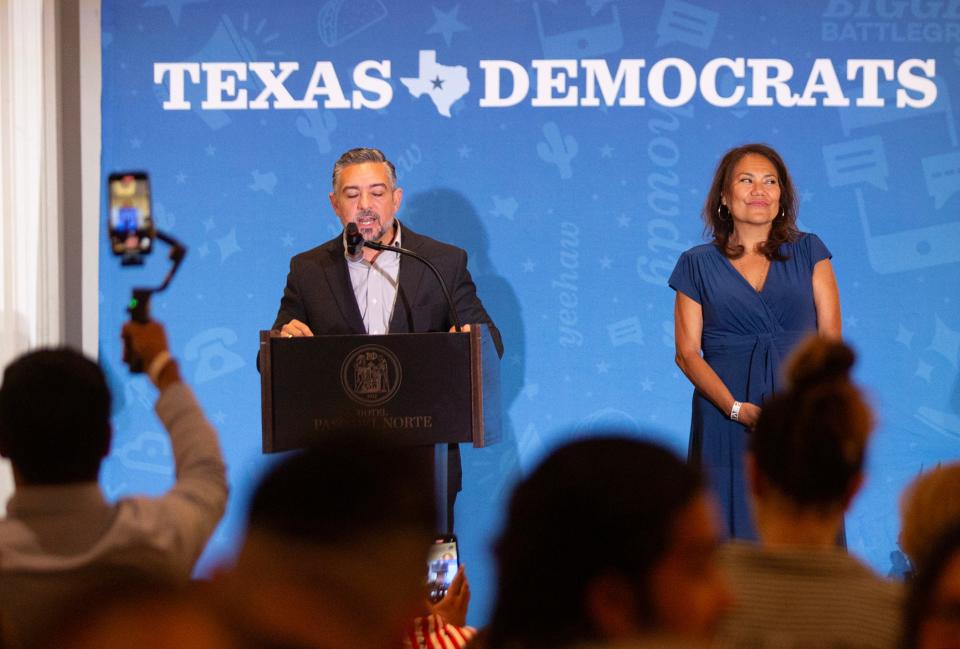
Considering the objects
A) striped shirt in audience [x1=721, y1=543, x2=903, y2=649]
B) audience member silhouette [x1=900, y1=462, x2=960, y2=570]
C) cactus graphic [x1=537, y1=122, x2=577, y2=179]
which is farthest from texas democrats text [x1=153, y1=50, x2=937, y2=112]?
striped shirt in audience [x1=721, y1=543, x2=903, y2=649]

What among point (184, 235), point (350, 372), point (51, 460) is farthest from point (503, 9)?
point (51, 460)

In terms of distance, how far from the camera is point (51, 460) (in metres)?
1.94

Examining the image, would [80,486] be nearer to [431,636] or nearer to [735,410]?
[431,636]

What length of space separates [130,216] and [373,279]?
1975 millimetres

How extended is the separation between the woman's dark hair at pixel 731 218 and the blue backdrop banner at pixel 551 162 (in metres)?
1.06

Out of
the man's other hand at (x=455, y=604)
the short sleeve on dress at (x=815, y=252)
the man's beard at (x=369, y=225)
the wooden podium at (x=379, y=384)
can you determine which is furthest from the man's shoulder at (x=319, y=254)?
the man's other hand at (x=455, y=604)

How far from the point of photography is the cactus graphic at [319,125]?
5449 millimetres

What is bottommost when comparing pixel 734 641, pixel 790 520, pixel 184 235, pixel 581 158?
pixel 734 641

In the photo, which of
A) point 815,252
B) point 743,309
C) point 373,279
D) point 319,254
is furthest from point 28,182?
point 815,252

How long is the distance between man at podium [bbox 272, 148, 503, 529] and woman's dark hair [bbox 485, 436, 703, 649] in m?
2.70

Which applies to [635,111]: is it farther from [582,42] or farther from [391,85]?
[391,85]

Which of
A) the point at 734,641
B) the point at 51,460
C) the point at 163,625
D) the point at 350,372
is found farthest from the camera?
the point at 350,372

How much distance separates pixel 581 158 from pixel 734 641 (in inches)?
156

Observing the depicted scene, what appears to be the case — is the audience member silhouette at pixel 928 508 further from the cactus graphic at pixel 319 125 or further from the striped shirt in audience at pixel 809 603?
the cactus graphic at pixel 319 125
